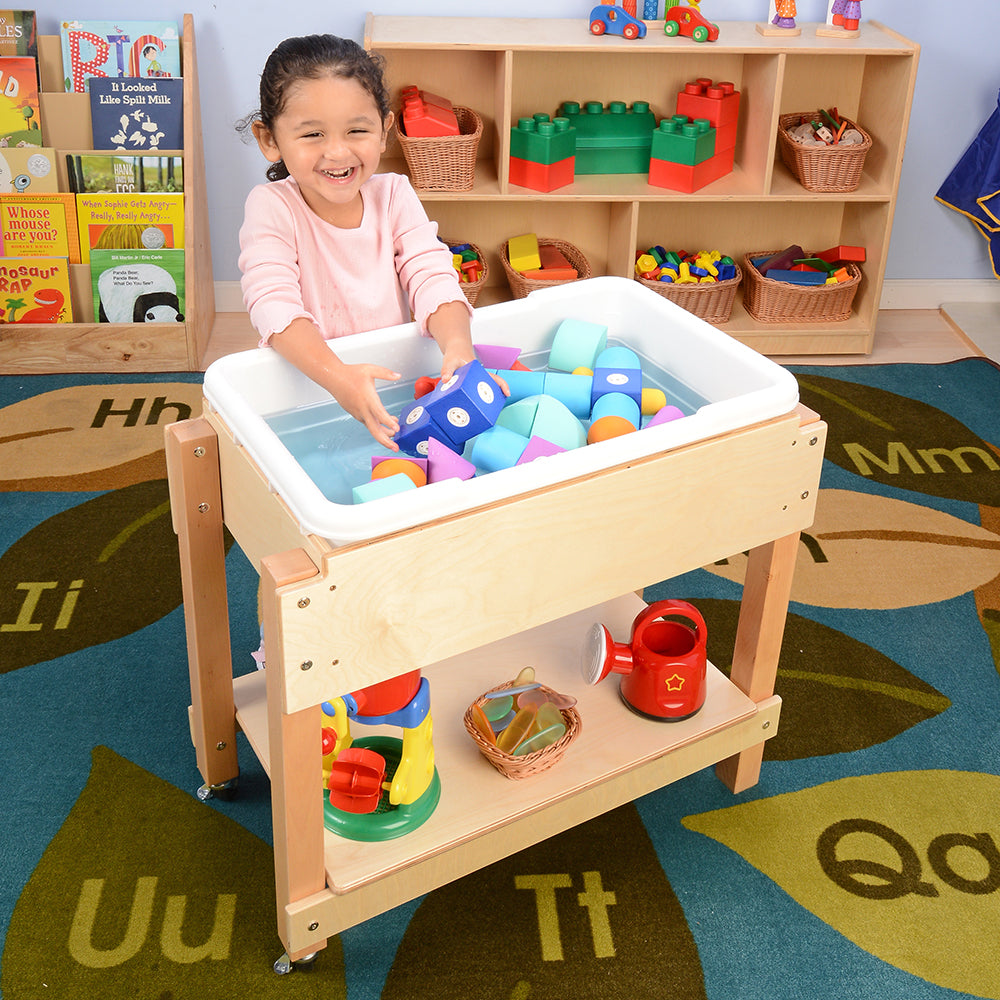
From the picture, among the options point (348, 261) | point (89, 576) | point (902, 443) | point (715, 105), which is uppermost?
point (715, 105)

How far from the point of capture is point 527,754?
4.97ft

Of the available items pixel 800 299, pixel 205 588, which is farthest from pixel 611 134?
pixel 205 588

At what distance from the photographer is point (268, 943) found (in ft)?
4.88

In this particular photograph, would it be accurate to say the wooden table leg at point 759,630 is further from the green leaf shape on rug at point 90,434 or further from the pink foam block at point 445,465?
the green leaf shape on rug at point 90,434

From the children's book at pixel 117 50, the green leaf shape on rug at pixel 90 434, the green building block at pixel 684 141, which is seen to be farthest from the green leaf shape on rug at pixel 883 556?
the children's book at pixel 117 50

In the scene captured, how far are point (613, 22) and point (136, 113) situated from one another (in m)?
1.19

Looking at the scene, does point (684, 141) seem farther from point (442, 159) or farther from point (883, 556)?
point (883, 556)

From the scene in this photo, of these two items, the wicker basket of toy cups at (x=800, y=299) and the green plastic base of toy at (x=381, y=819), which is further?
the wicker basket of toy cups at (x=800, y=299)

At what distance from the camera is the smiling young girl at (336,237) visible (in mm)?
1436

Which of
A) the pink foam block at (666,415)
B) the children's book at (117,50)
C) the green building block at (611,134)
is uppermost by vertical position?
the children's book at (117,50)

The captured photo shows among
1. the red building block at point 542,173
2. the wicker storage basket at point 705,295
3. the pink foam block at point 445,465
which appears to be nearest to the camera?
the pink foam block at point 445,465

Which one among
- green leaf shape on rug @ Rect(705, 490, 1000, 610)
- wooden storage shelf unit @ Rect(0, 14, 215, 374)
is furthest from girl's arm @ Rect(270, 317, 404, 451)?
wooden storage shelf unit @ Rect(0, 14, 215, 374)

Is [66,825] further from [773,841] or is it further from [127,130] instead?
[127,130]

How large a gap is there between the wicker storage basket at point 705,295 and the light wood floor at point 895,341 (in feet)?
0.65
